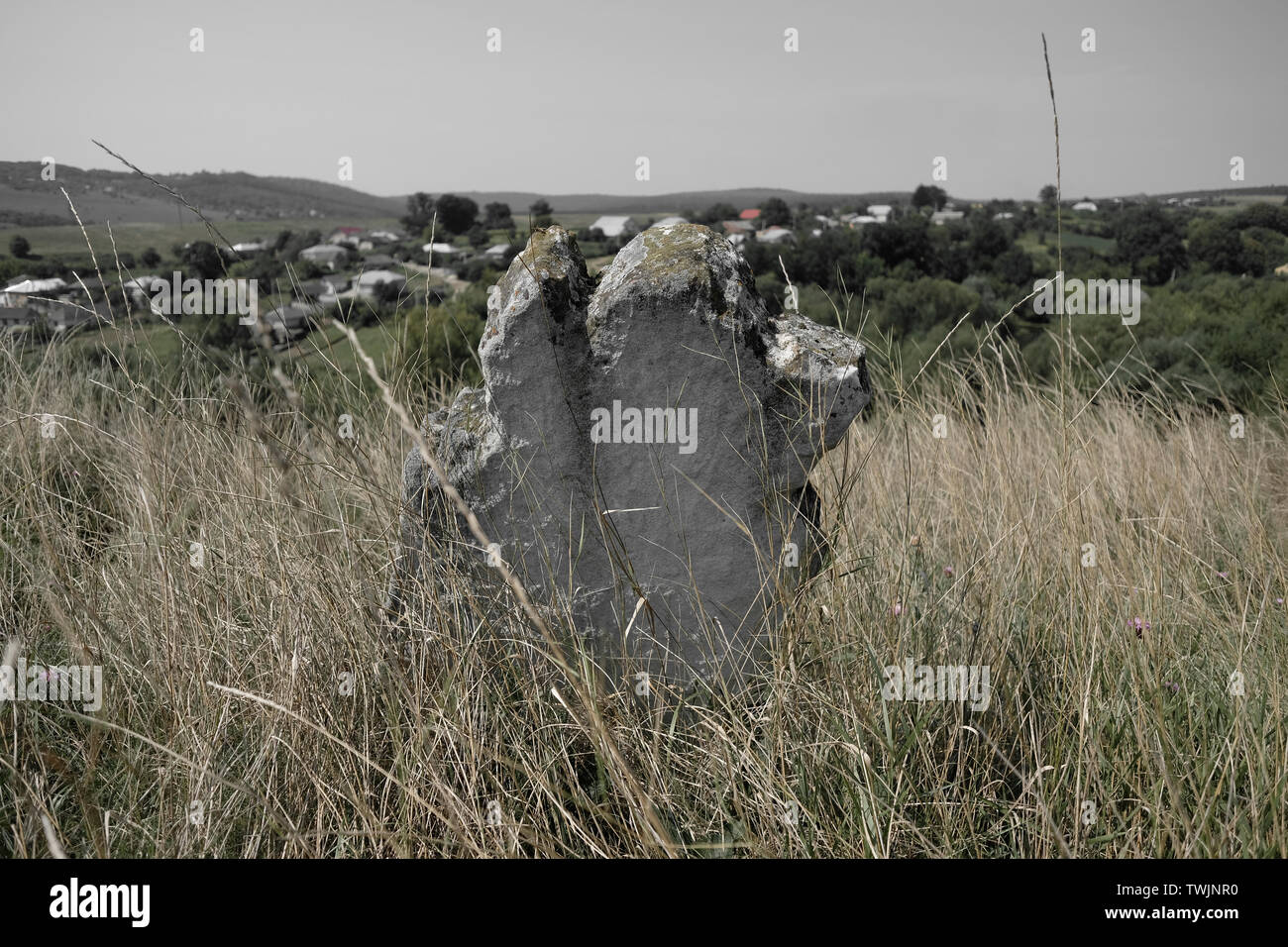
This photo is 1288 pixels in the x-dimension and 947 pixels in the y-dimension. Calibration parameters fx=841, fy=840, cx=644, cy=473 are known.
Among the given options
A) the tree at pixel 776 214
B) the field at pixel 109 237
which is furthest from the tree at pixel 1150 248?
the field at pixel 109 237

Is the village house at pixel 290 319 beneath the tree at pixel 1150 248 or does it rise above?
beneath

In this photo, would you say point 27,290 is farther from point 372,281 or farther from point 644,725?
point 372,281

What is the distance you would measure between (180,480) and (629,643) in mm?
1896

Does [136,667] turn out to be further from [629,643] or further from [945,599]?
[945,599]

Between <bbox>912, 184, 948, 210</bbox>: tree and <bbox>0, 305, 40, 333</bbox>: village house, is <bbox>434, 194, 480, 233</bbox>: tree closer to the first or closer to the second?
<bbox>0, 305, 40, 333</bbox>: village house

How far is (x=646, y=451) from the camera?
88.9 inches

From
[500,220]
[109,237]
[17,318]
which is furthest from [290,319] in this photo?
[17,318]

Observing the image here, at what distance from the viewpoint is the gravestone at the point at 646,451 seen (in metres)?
2.23

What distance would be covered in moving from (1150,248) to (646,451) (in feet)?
67.8

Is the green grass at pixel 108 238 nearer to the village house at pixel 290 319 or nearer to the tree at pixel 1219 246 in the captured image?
the village house at pixel 290 319

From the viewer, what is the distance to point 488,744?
6.42 ft

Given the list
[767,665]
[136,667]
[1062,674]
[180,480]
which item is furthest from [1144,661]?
[180,480]

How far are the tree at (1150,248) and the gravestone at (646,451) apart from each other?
64.8 ft

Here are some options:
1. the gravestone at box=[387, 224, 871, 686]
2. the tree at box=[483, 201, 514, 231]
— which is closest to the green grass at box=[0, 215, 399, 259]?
the tree at box=[483, 201, 514, 231]
